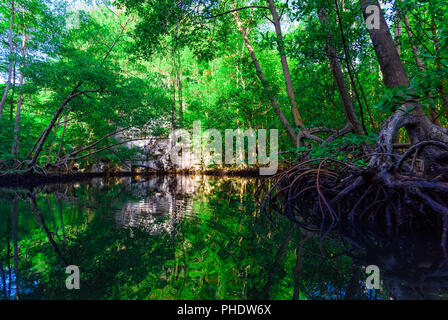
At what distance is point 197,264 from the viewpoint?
1951mm

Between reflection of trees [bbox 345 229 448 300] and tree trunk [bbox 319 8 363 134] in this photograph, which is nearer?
reflection of trees [bbox 345 229 448 300]

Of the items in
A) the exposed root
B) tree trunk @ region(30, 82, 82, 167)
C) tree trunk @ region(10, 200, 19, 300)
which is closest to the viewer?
tree trunk @ region(10, 200, 19, 300)

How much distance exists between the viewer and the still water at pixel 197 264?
5.00ft

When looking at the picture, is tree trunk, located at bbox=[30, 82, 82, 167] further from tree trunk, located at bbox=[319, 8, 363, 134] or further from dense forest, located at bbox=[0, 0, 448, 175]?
tree trunk, located at bbox=[319, 8, 363, 134]

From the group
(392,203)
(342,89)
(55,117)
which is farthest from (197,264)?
(55,117)

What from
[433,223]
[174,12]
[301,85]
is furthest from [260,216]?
[301,85]

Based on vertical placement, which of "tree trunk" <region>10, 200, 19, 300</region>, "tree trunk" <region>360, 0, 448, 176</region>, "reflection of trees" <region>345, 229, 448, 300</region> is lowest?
"tree trunk" <region>10, 200, 19, 300</region>

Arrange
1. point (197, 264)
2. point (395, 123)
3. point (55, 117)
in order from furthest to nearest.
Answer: point (55, 117) < point (395, 123) < point (197, 264)

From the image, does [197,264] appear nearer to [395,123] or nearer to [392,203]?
[392,203]

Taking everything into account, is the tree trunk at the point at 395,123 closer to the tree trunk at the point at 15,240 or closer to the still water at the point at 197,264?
the still water at the point at 197,264

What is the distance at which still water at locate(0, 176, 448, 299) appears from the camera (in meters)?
1.52

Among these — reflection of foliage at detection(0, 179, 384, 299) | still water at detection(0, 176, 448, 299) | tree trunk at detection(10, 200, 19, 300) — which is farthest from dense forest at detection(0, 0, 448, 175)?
tree trunk at detection(10, 200, 19, 300)

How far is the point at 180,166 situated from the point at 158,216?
2105 cm

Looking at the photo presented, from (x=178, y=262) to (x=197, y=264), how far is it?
17 centimetres
